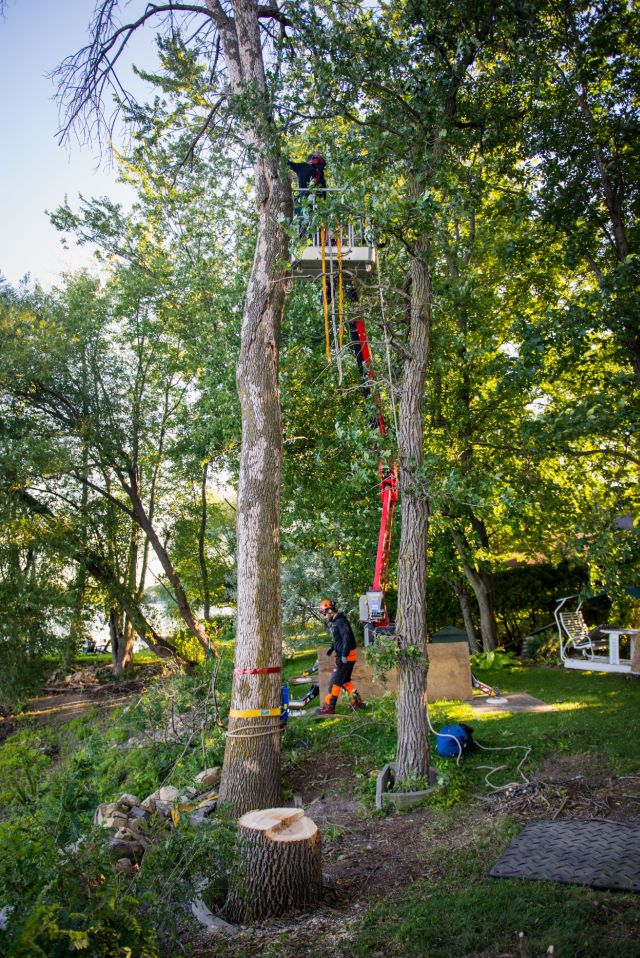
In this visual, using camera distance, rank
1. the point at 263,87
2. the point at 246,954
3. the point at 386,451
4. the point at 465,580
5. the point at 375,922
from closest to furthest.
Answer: the point at 246,954 < the point at 375,922 < the point at 386,451 < the point at 263,87 < the point at 465,580

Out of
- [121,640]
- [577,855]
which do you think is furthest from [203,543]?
[577,855]

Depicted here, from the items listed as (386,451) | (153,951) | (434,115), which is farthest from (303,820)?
(434,115)

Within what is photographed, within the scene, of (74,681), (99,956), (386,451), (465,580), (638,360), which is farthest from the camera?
(74,681)

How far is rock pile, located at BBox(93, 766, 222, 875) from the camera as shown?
5.42m

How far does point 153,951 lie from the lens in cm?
310

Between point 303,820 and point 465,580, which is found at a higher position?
point 465,580

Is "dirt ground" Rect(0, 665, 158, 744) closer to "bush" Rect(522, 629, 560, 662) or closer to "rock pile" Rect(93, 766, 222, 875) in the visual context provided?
"rock pile" Rect(93, 766, 222, 875)

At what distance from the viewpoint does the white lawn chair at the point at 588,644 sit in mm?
11227

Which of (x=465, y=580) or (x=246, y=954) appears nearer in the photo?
(x=246, y=954)

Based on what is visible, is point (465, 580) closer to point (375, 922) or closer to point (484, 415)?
point (484, 415)

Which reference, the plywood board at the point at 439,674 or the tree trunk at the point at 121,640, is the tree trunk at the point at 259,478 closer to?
the plywood board at the point at 439,674

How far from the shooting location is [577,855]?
4.50 metres

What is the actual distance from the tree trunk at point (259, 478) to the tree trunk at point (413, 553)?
1201 millimetres

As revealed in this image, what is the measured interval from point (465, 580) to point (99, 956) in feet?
44.1
